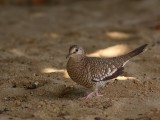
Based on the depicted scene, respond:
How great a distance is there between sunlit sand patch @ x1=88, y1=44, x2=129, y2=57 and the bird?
1.76m

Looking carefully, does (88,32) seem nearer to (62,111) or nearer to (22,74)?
(22,74)

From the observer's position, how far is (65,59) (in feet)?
22.3

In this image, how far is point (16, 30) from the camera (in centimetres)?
921

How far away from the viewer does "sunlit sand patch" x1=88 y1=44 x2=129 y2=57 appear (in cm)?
700

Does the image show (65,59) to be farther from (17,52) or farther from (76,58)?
(76,58)

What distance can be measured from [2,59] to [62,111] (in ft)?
7.46

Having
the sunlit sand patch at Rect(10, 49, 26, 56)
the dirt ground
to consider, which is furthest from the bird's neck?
the sunlit sand patch at Rect(10, 49, 26, 56)

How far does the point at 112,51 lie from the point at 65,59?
769 mm

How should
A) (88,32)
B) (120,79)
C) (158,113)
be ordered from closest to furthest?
1. (158,113)
2. (120,79)
3. (88,32)

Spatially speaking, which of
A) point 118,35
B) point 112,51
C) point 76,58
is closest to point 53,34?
point 118,35

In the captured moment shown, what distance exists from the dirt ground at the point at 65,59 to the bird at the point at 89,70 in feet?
0.61

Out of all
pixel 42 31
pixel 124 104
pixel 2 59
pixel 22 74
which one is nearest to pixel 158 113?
pixel 124 104

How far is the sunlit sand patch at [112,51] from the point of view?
6998 mm

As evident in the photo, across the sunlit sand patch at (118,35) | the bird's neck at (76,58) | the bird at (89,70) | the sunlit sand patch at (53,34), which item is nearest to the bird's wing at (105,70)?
the bird at (89,70)
